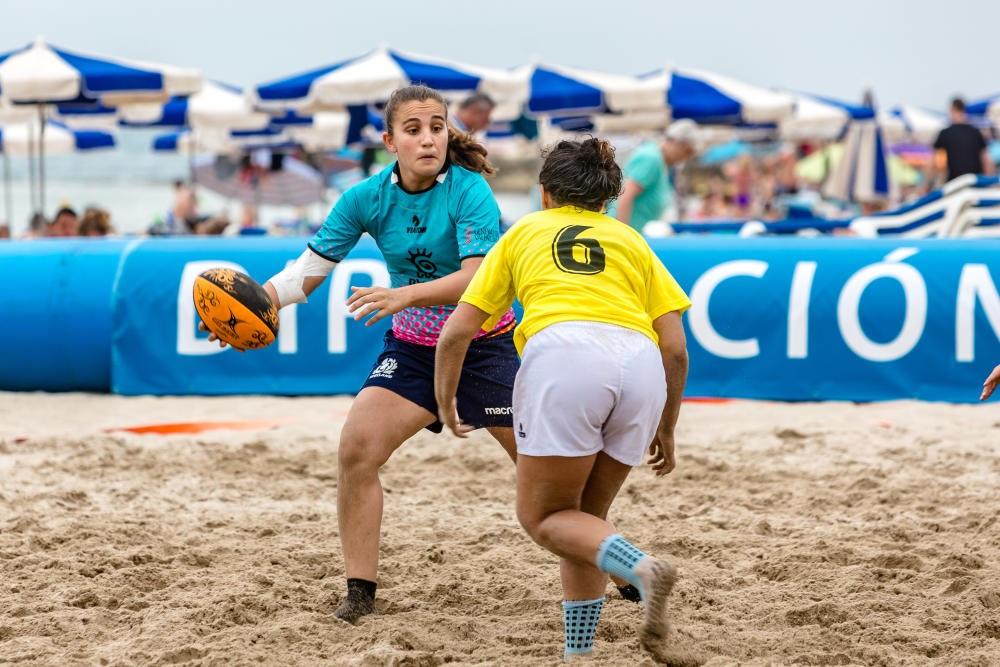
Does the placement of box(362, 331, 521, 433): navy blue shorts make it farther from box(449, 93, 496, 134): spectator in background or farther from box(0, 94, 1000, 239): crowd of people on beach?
box(449, 93, 496, 134): spectator in background

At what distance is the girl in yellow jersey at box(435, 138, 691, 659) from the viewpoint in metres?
3.05

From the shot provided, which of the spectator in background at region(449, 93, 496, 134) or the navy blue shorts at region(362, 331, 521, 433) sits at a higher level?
the spectator in background at region(449, 93, 496, 134)

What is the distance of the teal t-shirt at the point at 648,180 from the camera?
301 inches

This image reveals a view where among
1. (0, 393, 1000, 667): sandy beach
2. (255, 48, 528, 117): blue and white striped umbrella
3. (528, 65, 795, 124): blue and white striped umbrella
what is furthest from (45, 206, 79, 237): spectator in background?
(0, 393, 1000, 667): sandy beach

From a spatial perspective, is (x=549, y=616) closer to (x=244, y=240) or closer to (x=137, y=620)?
(x=137, y=620)

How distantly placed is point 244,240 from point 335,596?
4.64 m

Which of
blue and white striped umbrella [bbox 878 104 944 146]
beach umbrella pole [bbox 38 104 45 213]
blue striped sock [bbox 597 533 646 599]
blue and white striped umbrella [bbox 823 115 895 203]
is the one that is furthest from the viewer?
blue and white striped umbrella [bbox 878 104 944 146]

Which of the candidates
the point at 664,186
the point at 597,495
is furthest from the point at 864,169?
the point at 597,495

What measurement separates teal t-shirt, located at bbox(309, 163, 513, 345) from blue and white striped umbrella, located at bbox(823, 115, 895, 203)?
1444 centimetres

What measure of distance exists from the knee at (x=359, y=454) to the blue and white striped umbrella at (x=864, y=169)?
48.3 feet

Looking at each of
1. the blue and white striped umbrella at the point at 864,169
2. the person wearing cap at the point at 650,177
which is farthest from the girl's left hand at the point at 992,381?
the blue and white striped umbrella at the point at 864,169

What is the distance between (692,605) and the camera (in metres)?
3.92

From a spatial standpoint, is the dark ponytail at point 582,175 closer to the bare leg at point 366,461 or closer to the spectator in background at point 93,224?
the bare leg at point 366,461

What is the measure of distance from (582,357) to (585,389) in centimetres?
8
